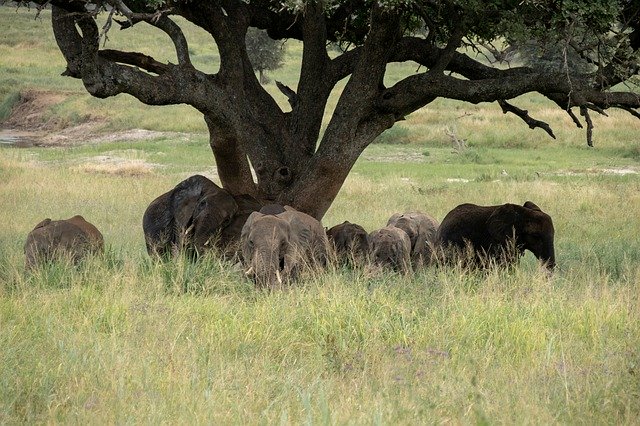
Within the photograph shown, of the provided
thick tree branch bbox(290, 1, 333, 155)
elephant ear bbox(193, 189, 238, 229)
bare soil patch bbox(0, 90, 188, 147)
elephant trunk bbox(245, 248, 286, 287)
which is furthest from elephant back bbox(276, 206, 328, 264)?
bare soil patch bbox(0, 90, 188, 147)

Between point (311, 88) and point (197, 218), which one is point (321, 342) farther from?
point (311, 88)

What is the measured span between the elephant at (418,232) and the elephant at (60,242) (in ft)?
14.8

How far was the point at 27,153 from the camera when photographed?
119 ft

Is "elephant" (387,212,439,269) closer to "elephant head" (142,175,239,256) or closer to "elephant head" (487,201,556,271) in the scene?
"elephant head" (487,201,556,271)

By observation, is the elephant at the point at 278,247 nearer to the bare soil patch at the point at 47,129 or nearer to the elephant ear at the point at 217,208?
the elephant ear at the point at 217,208

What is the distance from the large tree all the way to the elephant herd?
845mm

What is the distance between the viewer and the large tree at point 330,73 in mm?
13117

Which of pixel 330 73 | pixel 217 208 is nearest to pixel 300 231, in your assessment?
pixel 217 208

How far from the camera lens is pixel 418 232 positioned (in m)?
15.3

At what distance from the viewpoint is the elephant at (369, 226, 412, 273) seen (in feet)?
44.1

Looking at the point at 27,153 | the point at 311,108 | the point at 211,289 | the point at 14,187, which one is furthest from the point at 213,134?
the point at 27,153

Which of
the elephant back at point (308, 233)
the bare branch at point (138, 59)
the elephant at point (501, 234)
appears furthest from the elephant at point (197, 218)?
the elephant at point (501, 234)

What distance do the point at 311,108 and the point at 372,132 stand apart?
48.9 inches

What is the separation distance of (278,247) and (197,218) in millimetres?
2900
